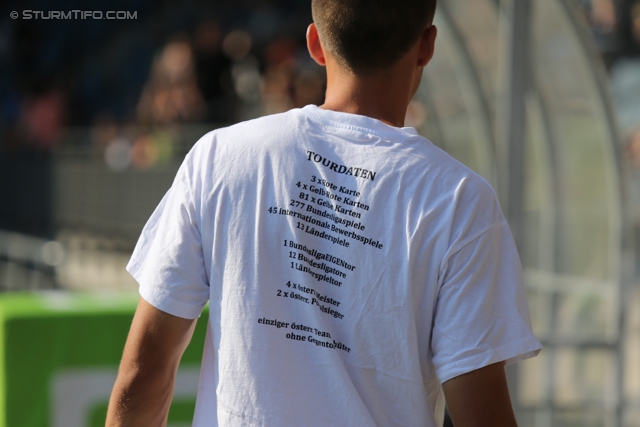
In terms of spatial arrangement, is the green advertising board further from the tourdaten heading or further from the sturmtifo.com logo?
the tourdaten heading

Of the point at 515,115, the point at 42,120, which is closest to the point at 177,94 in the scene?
the point at 42,120

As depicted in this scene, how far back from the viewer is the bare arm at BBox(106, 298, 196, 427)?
167 centimetres

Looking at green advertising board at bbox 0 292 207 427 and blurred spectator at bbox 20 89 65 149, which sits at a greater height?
blurred spectator at bbox 20 89 65 149

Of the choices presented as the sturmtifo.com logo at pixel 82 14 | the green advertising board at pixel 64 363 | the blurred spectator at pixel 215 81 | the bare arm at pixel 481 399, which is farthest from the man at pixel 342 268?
the blurred spectator at pixel 215 81

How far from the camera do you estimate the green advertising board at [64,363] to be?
3656 millimetres

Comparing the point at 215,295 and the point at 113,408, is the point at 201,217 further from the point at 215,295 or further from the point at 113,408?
the point at 113,408

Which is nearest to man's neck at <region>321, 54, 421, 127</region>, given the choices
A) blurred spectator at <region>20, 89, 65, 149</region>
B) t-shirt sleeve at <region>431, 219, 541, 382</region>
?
t-shirt sleeve at <region>431, 219, 541, 382</region>

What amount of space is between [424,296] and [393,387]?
17 cm

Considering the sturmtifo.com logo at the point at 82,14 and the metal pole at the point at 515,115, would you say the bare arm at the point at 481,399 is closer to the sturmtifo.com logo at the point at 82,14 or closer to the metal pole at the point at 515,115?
the sturmtifo.com logo at the point at 82,14

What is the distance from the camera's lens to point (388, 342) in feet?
5.12

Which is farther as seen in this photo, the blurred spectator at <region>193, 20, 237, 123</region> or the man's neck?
the blurred spectator at <region>193, 20, 237, 123</region>

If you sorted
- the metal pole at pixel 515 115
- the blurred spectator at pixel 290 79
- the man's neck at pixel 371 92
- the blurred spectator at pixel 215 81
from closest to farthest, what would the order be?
the man's neck at pixel 371 92, the metal pole at pixel 515 115, the blurred spectator at pixel 290 79, the blurred spectator at pixel 215 81

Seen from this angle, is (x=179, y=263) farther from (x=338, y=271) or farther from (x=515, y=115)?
(x=515, y=115)

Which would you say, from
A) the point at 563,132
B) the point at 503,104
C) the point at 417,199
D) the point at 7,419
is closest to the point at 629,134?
the point at 563,132
